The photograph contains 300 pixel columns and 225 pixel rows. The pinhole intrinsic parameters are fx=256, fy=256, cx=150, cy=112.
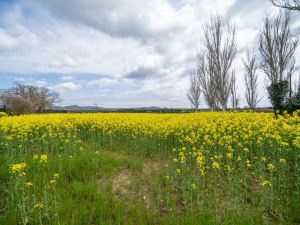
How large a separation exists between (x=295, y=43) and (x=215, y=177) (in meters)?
21.5

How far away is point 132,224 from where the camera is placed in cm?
445

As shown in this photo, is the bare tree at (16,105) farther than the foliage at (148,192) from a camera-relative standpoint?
Yes

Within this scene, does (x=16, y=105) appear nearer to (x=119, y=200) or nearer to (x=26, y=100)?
(x=26, y=100)

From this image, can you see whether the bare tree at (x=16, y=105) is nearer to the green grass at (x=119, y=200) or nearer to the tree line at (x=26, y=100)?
the tree line at (x=26, y=100)

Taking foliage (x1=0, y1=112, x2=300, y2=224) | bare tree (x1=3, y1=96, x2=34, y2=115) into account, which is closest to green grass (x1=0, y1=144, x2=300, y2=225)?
foliage (x1=0, y1=112, x2=300, y2=224)

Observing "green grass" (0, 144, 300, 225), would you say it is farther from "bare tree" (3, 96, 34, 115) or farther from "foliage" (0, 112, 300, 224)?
"bare tree" (3, 96, 34, 115)

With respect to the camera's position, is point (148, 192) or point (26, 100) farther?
point (26, 100)

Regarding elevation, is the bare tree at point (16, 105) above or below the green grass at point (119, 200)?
above

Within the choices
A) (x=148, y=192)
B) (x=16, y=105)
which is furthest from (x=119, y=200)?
(x=16, y=105)

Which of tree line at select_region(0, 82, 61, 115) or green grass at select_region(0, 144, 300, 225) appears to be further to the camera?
tree line at select_region(0, 82, 61, 115)

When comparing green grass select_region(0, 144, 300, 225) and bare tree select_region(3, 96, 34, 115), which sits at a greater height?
bare tree select_region(3, 96, 34, 115)

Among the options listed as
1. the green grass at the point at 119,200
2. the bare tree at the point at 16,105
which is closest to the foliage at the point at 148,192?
the green grass at the point at 119,200

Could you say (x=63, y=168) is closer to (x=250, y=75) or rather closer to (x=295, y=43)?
(x=295, y=43)

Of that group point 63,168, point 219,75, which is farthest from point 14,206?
point 219,75
